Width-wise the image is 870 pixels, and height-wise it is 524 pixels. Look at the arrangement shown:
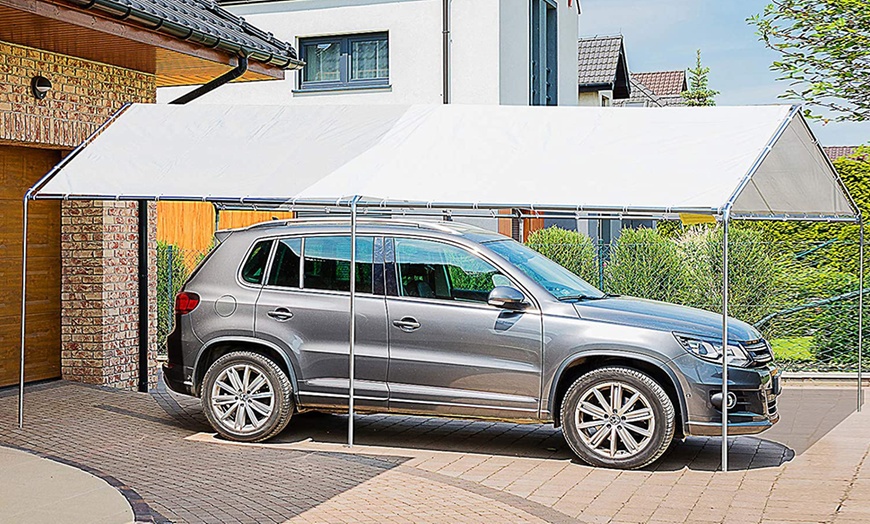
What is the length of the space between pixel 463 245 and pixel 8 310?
16.9 feet

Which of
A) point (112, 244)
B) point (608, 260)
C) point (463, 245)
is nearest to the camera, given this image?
point (463, 245)

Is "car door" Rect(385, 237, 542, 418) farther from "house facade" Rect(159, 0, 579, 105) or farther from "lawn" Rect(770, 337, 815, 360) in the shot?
"house facade" Rect(159, 0, 579, 105)

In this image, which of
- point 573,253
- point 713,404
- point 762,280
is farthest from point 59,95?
point 762,280

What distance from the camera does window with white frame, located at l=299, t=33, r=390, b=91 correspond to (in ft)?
76.9

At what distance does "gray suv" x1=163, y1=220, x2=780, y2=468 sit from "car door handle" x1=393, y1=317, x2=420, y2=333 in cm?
2

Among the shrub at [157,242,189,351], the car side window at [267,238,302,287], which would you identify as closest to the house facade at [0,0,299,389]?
the car side window at [267,238,302,287]

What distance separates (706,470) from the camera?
8953 mm

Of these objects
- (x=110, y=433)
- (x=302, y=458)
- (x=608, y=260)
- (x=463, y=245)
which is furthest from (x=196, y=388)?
(x=608, y=260)

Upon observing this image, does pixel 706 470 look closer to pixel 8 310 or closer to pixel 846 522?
pixel 846 522

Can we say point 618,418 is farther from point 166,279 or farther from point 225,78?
point 166,279

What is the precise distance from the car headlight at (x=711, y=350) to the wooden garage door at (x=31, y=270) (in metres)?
6.91

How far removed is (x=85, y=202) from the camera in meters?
12.6

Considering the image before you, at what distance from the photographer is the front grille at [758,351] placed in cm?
897

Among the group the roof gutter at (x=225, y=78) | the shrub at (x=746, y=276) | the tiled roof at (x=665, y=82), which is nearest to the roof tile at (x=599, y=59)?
the shrub at (x=746, y=276)
